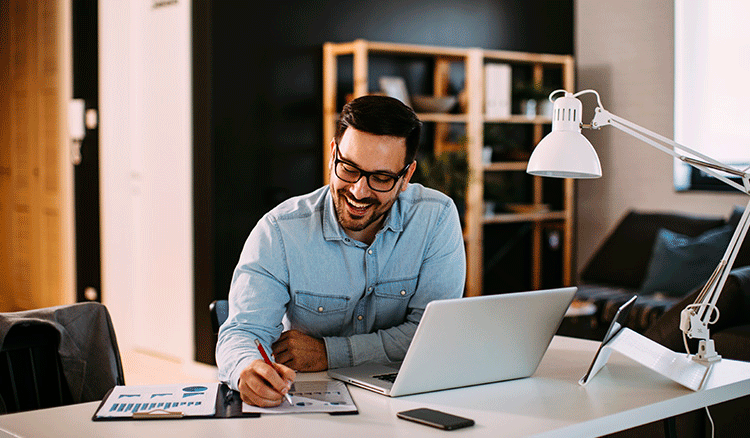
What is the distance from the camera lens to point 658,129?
609cm

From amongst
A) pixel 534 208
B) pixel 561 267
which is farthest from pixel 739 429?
pixel 561 267

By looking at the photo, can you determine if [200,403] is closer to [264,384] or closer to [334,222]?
[264,384]

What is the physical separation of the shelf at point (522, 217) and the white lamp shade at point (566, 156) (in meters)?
3.88

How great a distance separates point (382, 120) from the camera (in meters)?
Answer: 2.04

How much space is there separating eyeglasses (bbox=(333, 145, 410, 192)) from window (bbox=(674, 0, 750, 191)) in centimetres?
427

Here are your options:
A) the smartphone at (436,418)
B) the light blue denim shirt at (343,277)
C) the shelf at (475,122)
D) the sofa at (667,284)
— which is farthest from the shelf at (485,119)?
the smartphone at (436,418)

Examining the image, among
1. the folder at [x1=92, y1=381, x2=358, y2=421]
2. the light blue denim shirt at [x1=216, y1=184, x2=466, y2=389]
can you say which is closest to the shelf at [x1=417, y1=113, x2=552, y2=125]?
the light blue denim shirt at [x1=216, y1=184, x2=466, y2=389]

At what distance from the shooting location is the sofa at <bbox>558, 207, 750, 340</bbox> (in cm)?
465

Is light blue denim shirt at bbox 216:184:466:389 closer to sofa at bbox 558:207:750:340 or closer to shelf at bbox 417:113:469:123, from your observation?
sofa at bbox 558:207:750:340

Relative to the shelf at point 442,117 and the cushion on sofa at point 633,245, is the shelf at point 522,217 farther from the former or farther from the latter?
the shelf at point 442,117

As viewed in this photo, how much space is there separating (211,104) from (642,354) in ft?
10.4

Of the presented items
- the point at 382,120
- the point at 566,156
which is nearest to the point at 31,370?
the point at 382,120

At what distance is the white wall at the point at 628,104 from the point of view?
6.04 metres

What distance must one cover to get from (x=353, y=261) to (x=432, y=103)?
11.0ft
